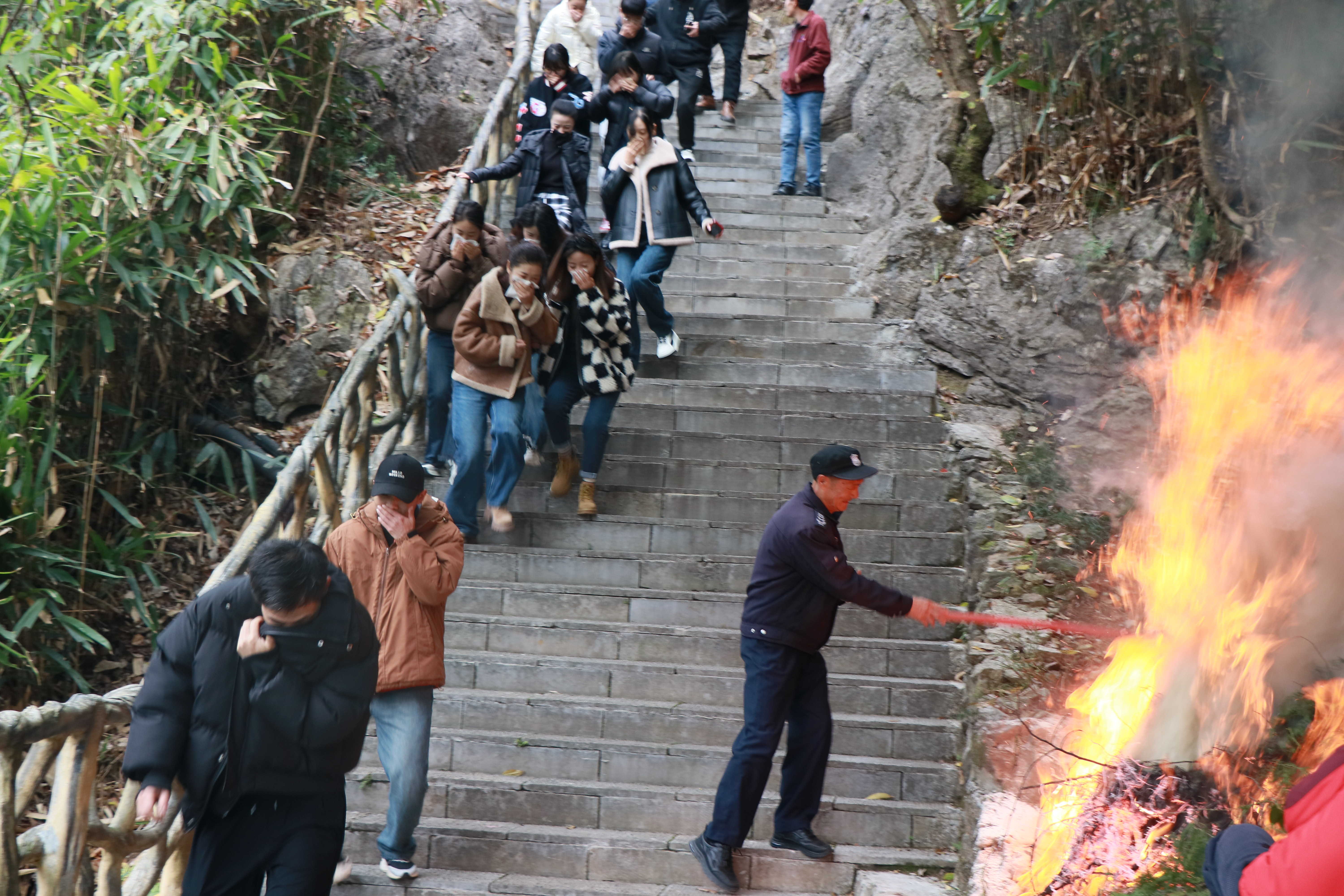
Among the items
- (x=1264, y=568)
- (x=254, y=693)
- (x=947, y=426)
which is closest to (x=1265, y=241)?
(x=947, y=426)

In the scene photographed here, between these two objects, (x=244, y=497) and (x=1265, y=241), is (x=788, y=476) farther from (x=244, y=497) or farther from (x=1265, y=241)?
(x=244, y=497)

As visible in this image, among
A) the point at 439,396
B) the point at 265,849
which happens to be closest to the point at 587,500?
the point at 439,396

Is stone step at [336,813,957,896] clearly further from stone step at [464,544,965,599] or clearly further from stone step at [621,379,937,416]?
stone step at [621,379,937,416]

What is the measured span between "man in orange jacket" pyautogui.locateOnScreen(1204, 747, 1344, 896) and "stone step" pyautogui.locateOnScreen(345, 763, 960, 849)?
2.90m

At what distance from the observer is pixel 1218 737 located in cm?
471

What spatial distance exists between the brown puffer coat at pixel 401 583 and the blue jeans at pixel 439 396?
270cm

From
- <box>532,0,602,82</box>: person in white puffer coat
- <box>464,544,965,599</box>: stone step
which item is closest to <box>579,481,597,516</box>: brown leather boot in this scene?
<box>464,544,965,599</box>: stone step

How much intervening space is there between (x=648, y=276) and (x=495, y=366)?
1930mm

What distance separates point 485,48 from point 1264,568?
11226 mm

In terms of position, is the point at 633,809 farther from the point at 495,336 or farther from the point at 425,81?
the point at 425,81

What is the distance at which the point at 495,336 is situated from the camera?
733 cm

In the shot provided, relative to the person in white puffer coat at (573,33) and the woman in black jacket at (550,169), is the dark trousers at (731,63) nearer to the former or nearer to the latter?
the person in white puffer coat at (573,33)

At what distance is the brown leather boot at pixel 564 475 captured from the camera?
7.96 meters

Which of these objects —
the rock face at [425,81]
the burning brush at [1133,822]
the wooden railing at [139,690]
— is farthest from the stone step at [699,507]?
the rock face at [425,81]
